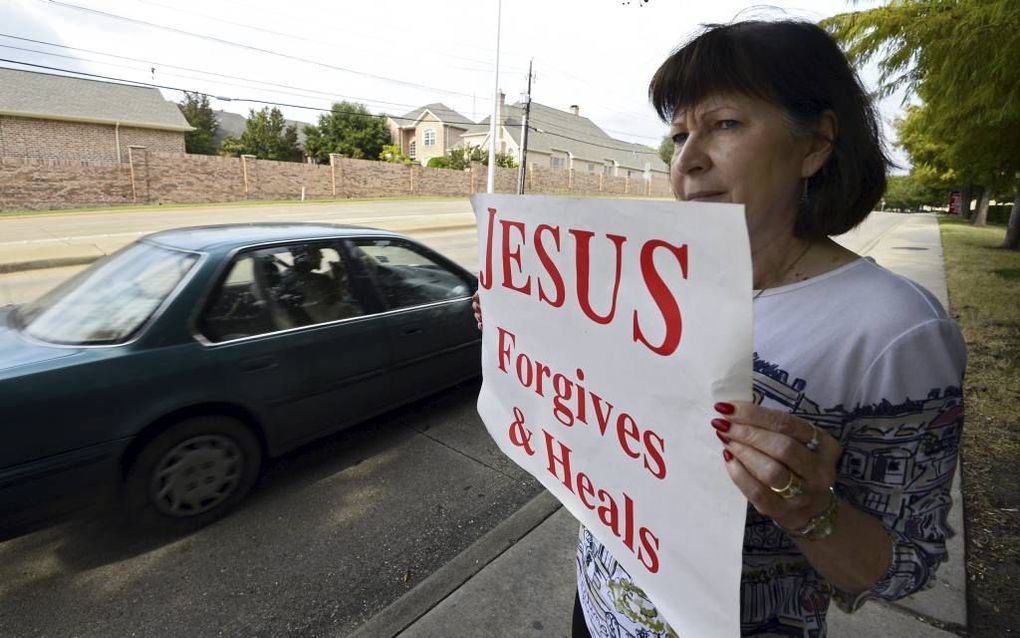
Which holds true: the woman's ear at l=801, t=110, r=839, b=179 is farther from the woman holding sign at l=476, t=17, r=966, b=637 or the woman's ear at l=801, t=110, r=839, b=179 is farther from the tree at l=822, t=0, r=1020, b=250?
the tree at l=822, t=0, r=1020, b=250

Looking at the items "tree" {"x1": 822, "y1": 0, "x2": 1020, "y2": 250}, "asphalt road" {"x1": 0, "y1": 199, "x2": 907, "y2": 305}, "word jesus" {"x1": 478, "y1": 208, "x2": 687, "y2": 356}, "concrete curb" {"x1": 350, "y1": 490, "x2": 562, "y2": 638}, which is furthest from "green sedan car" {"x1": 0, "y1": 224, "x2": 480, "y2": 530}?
"asphalt road" {"x1": 0, "y1": 199, "x2": 907, "y2": 305}

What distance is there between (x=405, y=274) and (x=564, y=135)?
187 feet

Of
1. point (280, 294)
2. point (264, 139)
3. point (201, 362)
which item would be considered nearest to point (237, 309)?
point (280, 294)

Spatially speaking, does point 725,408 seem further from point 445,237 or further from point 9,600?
point 445,237

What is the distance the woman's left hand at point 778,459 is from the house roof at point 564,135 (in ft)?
160

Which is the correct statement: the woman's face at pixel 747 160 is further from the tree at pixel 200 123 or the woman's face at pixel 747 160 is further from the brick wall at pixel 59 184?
the tree at pixel 200 123

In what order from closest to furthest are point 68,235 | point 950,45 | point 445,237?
point 950,45 → point 68,235 → point 445,237

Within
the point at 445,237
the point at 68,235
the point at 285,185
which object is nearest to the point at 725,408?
the point at 445,237

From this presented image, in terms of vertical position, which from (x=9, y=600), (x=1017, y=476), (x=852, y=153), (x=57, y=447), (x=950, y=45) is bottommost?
(x=9, y=600)

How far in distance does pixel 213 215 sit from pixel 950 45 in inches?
836

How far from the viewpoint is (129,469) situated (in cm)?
266

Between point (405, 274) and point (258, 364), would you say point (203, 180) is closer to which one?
point (405, 274)

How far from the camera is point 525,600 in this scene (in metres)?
2.32

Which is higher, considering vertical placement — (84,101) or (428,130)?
(428,130)
